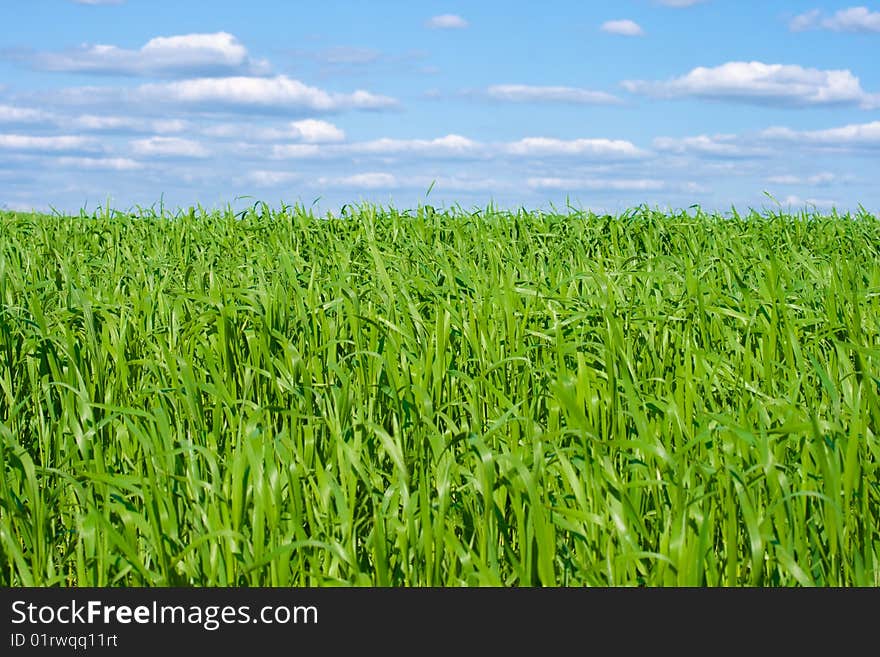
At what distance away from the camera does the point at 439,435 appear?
8.03 feet

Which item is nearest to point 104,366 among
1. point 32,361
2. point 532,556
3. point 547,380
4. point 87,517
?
point 32,361

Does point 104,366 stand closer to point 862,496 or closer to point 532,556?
point 532,556

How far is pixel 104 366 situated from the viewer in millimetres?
3201

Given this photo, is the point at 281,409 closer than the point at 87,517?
No

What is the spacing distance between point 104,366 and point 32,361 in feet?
0.86

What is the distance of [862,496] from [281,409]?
1575 mm

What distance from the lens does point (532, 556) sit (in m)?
2.24

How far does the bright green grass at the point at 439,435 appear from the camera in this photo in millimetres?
2170

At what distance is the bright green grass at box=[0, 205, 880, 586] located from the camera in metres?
2.17

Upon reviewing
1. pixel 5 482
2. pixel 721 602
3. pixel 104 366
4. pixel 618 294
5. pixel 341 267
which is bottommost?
pixel 721 602

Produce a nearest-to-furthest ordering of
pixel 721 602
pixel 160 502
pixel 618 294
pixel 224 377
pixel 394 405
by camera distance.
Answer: pixel 721 602 → pixel 160 502 → pixel 394 405 → pixel 224 377 → pixel 618 294

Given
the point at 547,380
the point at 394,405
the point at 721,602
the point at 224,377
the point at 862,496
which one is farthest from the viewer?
the point at 224,377

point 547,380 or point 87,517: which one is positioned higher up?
point 547,380

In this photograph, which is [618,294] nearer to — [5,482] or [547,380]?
[547,380]
